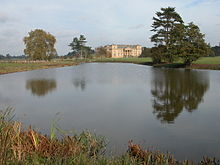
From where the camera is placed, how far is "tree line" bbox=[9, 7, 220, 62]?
34812 mm

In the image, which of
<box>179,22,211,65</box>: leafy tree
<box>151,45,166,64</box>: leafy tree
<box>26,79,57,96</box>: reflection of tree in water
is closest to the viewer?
<box>26,79,57,96</box>: reflection of tree in water

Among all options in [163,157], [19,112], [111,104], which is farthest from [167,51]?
[163,157]

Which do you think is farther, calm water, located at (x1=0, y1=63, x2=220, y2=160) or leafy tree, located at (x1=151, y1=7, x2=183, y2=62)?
leafy tree, located at (x1=151, y1=7, x2=183, y2=62)

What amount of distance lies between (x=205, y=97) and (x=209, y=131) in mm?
5798

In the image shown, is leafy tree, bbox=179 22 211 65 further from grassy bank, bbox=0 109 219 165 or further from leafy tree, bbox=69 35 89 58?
leafy tree, bbox=69 35 89 58

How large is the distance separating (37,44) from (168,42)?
33840 mm

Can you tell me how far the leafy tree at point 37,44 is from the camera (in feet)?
190

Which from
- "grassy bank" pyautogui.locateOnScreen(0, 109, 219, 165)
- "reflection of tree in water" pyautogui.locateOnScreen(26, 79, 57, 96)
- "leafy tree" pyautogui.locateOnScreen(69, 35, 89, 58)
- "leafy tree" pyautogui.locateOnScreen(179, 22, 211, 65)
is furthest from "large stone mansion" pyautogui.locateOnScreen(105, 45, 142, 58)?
"grassy bank" pyautogui.locateOnScreen(0, 109, 219, 165)

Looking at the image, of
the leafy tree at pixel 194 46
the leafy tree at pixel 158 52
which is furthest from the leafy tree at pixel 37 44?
the leafy tree at pixel 194 46

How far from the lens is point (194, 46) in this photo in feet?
114

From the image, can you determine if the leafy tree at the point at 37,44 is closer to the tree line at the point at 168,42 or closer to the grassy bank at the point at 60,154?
the tree line at the point at 168,42

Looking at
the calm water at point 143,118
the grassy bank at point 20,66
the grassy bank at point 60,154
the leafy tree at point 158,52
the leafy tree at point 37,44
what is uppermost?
the leafy tree at point 37,44

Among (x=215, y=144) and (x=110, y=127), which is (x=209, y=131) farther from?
(x=110, y=127)

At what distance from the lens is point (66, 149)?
4602 mm
